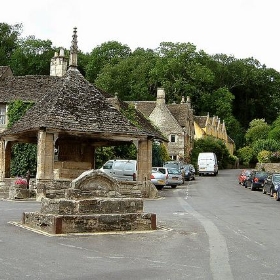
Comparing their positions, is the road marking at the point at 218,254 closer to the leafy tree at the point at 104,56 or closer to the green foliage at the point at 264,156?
the green foliage at the point at 264,156

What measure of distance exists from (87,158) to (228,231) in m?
14.6

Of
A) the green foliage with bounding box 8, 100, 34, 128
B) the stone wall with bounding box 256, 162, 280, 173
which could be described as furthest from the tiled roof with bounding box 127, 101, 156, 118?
the green foliage with bounding box 8, 100, 34, 128

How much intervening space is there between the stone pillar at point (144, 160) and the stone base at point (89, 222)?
50.0 ft

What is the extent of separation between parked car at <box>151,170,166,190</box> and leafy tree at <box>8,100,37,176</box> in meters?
8.65

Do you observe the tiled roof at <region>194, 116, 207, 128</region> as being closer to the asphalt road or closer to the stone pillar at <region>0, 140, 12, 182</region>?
the stone pillar at <region>0, 140, 12, 182</region>

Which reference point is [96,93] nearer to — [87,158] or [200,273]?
[87,158]

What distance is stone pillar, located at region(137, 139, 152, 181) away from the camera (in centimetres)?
2911

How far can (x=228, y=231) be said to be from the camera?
14.2 metres

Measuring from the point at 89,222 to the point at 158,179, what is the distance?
24.1 metres

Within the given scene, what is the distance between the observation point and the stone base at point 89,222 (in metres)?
12.5

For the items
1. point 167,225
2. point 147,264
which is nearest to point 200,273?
point 147,264

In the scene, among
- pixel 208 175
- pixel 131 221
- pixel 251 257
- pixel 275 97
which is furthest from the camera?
pixel 275 97

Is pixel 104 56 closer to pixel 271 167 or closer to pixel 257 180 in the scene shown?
pixel 271 167

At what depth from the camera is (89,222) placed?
1287cm
